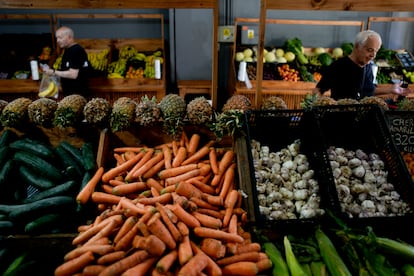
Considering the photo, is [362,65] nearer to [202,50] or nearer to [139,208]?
[139,208]

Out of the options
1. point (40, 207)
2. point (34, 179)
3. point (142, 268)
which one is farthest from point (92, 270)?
point (34, 179)

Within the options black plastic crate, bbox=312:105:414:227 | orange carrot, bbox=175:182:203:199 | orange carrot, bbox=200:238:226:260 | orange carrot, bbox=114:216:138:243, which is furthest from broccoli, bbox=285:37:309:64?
orange carrot, bbox=114:216:138:243

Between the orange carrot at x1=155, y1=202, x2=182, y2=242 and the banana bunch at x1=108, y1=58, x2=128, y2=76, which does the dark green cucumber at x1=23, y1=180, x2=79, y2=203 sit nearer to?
the orange carrot at x1=155, y1=202, x2=182, y2=242

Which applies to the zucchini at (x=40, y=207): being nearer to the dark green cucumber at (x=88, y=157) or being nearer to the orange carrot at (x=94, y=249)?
the dark green cucumber at (x=88, y=157)

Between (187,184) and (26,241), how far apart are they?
1045mm

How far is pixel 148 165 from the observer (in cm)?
261

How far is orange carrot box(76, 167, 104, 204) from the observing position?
2.36m

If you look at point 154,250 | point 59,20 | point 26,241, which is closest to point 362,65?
point 154,250

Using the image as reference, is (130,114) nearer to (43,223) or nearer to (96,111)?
(96,111)

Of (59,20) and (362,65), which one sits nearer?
(362,65)

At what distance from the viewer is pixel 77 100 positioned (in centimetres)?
285

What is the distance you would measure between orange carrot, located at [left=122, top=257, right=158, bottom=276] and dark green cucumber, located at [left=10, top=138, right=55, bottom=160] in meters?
1.32

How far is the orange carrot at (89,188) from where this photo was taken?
2.36 m

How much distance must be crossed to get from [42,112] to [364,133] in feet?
8.22
